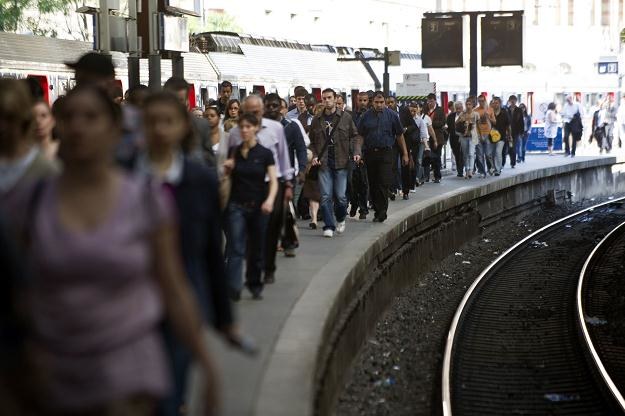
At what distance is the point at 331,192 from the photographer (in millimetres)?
15602

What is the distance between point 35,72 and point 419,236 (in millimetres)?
7701

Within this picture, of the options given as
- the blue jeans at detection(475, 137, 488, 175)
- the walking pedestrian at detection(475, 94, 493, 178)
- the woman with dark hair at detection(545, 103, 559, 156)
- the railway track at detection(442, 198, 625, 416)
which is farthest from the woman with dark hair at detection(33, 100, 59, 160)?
the woman with dark hair at detection(545, 103, 559, 156)

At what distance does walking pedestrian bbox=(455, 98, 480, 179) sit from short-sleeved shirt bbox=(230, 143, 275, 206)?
16825 millimetres

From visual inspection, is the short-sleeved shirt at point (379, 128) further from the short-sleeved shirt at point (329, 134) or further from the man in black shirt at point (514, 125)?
the man in black shirt at point (514, 125)

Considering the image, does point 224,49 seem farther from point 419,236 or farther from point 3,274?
point 3,274

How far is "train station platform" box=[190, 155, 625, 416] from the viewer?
7242 millimetres

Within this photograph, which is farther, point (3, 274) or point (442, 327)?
point (442, 327)

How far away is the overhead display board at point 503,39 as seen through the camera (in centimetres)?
3030

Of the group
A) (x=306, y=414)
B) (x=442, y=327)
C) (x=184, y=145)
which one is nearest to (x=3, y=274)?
(x=184, y=145)

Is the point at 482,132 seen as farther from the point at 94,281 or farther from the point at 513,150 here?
the point at 94,281

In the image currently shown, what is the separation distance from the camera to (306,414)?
660 cm

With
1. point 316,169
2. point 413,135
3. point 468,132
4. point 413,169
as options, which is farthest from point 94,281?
point 468,132

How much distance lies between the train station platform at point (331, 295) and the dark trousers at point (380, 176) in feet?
0.72

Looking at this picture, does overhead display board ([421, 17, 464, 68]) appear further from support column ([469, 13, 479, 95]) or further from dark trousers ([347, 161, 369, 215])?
dark trousers ([347, 161, 369, 215])
